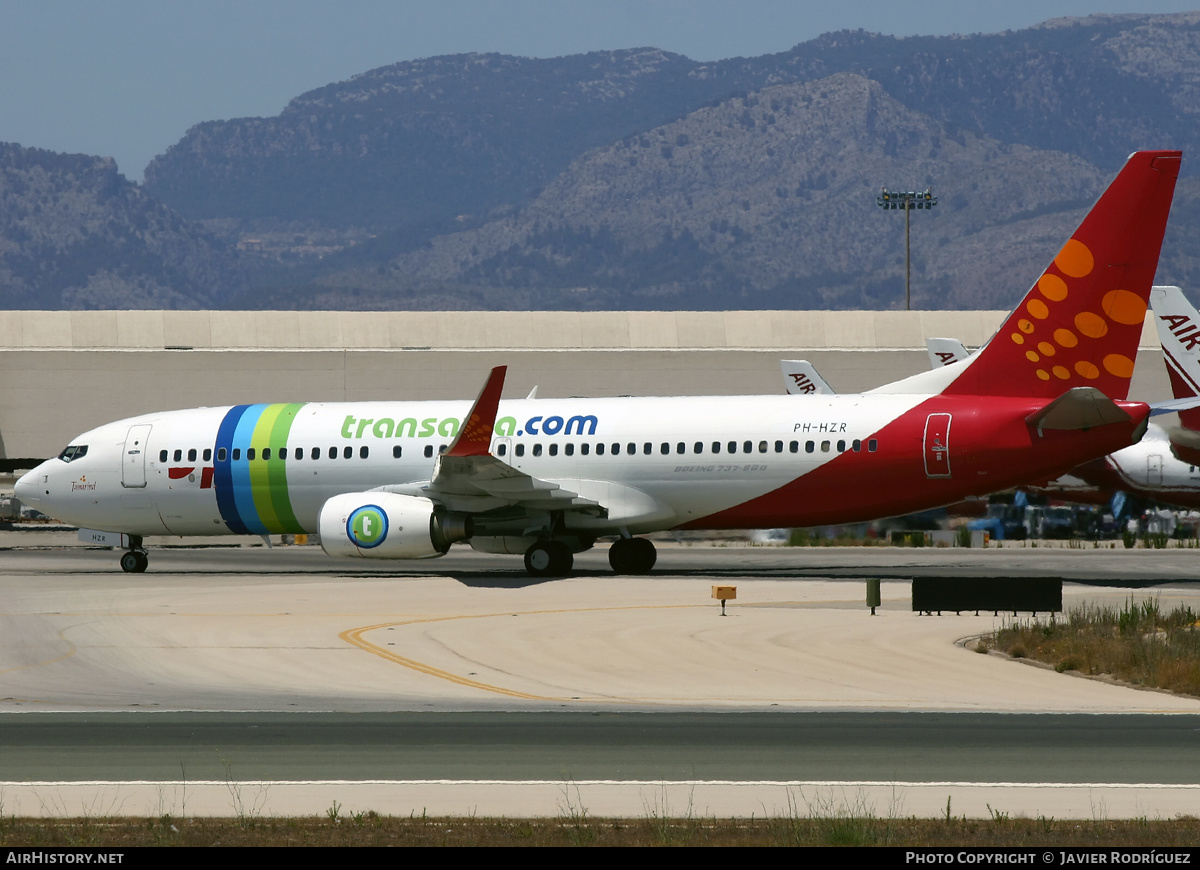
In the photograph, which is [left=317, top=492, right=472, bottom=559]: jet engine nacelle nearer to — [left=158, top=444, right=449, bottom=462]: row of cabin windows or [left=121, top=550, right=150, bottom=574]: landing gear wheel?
[left=158, top=444, right=449, bottom=462]: row of cabin windows

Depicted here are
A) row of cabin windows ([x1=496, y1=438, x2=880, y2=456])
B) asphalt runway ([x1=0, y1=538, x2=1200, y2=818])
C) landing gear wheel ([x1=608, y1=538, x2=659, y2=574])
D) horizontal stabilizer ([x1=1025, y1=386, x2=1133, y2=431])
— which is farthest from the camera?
landing gear wheel ([x1=608, y1=538, x2=659, y2=574])

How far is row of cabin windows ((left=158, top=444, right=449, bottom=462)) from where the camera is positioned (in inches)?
1460

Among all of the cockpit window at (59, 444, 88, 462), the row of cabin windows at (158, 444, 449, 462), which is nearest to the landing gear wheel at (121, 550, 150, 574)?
the row of cabin windows at (158, 444, 449, 462)

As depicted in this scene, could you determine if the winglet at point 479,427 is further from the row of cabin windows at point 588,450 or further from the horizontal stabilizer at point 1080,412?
the horizontal stabilizer at point 1080,412

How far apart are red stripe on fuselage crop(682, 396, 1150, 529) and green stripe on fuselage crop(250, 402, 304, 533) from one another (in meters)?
11.0

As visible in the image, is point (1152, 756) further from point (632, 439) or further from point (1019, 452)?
point (632, 439)

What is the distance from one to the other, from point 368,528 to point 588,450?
209 inches

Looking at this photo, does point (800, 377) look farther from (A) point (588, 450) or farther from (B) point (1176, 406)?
(A) point (588, 450)

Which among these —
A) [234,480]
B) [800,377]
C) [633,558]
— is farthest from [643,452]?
[800,377]

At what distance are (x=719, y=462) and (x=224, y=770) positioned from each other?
71.4 feet

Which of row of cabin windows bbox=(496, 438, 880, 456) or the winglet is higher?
the winglet

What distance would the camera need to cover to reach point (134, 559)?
127 feet

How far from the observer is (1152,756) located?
574 inches

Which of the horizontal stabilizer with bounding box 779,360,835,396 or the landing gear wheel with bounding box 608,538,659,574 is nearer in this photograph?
the landing gear wheel with bounding box 608,538,659,574
